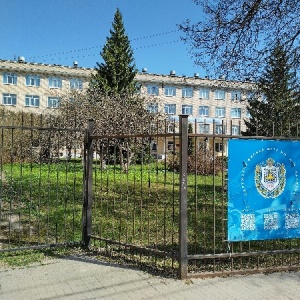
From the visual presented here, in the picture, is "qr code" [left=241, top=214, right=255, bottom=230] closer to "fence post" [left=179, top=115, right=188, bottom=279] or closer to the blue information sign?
the blue information sign

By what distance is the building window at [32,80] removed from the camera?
5038 cm

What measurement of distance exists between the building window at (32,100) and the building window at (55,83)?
2.69 m

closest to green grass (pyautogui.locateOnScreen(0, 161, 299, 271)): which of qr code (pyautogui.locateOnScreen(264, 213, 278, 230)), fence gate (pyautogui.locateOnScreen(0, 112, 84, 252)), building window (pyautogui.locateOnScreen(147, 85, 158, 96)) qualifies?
fence gate (pyautogui.locateOnScreen(0, 112, 84, 252))

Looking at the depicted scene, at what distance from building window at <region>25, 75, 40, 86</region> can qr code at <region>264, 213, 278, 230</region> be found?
50089 mm

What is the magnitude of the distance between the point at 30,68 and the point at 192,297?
166 ft

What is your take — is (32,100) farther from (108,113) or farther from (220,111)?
(108,113)

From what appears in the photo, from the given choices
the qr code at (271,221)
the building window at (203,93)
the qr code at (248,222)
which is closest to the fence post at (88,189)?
the qr code at (248,222)

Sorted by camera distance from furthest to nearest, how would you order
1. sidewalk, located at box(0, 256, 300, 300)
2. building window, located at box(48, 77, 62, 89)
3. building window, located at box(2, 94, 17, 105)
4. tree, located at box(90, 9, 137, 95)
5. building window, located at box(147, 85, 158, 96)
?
building window, located at box(147, 85, 158, 96)
building window, located at box(48, 77, 62, 89)
building window, located at box(2, 94, 17, 105)
tree, located at box(90, 9, 137, 95)
sidewalk, located at box(0, 256, 300, 300)

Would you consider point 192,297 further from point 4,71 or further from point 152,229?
point 4,71

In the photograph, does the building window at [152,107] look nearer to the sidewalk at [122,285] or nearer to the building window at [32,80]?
the sidewalk at [122,285]

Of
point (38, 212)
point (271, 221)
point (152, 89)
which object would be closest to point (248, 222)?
point (271, 221)

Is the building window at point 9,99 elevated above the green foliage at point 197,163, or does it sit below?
above

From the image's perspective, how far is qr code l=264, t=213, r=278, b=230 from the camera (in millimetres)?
5035

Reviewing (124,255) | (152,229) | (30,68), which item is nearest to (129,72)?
(30,68)
